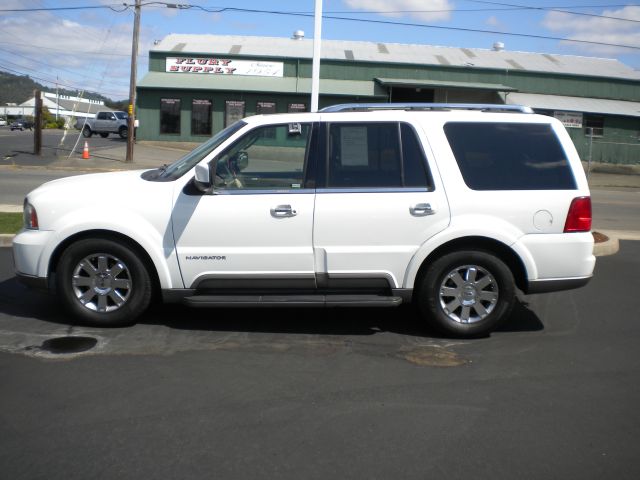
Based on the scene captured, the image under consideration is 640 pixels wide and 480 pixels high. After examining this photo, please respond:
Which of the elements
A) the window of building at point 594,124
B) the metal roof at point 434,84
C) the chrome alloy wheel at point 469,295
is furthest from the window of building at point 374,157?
the window of building at point 594,124

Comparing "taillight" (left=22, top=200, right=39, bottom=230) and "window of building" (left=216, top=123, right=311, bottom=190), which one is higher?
"window of building" (left=216, top=123, right=311, bottom=190)

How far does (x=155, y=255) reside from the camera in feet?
18.6

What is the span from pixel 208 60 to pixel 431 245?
3478 centimetres

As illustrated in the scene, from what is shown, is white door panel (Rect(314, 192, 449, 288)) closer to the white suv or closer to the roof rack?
the white suv

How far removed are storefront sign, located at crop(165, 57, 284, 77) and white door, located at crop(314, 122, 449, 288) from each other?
110ft

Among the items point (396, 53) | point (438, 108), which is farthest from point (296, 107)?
point (438, 108)

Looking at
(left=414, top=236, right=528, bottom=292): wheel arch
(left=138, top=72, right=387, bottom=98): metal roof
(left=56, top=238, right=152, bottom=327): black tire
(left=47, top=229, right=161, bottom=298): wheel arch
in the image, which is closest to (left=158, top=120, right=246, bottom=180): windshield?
(left=47, top=229, right=161, bottom=298): wheel arch

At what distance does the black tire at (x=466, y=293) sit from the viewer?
19.0 ft

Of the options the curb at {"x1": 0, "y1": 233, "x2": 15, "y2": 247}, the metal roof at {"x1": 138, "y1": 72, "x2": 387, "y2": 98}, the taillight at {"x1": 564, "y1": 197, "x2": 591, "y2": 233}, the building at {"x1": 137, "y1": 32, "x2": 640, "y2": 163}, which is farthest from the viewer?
the building at {"x1": 137, "y1": 32, "x2": 640, "y2": 163}

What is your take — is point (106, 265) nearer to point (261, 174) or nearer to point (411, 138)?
point (261, 174)

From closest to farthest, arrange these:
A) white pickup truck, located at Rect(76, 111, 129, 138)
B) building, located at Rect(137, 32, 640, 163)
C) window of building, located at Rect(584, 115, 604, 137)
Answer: building, located at Rect(137, 32, 640, 163), window of building, located at Rect(584, 115, 604, 137), white pickup truck, located at Rect(76, 111, 129, 138)

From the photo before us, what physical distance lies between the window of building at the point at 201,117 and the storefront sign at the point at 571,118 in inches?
775

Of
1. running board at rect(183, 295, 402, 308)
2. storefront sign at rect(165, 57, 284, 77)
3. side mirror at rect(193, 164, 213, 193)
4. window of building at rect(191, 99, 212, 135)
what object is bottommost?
running board at rect(183, 295, 402, 308)

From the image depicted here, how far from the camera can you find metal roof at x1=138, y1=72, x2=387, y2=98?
121ft
